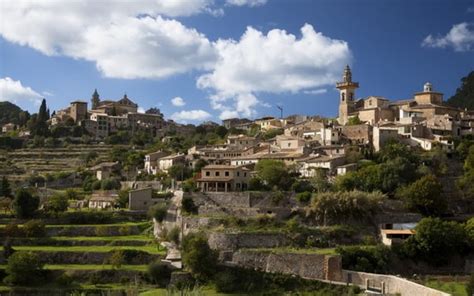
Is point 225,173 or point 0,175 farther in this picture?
point 0,175

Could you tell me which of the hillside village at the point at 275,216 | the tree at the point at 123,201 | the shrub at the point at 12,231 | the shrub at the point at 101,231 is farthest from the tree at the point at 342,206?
the shrub at the point at 12,231

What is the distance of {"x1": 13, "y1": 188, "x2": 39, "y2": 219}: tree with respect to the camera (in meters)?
42.7

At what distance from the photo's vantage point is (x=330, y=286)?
102ft

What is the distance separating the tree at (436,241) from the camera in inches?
1304

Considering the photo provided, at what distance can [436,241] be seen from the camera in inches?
1303

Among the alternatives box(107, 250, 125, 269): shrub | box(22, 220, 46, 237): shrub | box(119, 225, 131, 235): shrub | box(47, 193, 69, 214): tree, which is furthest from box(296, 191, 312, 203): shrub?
box(47, 193, 69, 214): tree

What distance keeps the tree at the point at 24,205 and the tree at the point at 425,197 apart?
24.9 meters

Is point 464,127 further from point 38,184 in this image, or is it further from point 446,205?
point 38,184

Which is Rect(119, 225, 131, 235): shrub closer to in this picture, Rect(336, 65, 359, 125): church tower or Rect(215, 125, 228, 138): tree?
Rect(336, 65, 359, 125): church tower

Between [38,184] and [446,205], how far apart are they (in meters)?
35.7

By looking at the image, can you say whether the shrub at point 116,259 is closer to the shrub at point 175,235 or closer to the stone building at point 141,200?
the shrub at point 175,235

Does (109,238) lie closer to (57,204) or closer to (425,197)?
(57,204)

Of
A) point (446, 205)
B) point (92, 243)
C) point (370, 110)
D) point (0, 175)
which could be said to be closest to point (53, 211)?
point (92, 243)

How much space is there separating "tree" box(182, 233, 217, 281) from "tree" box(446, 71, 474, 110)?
165 feet
